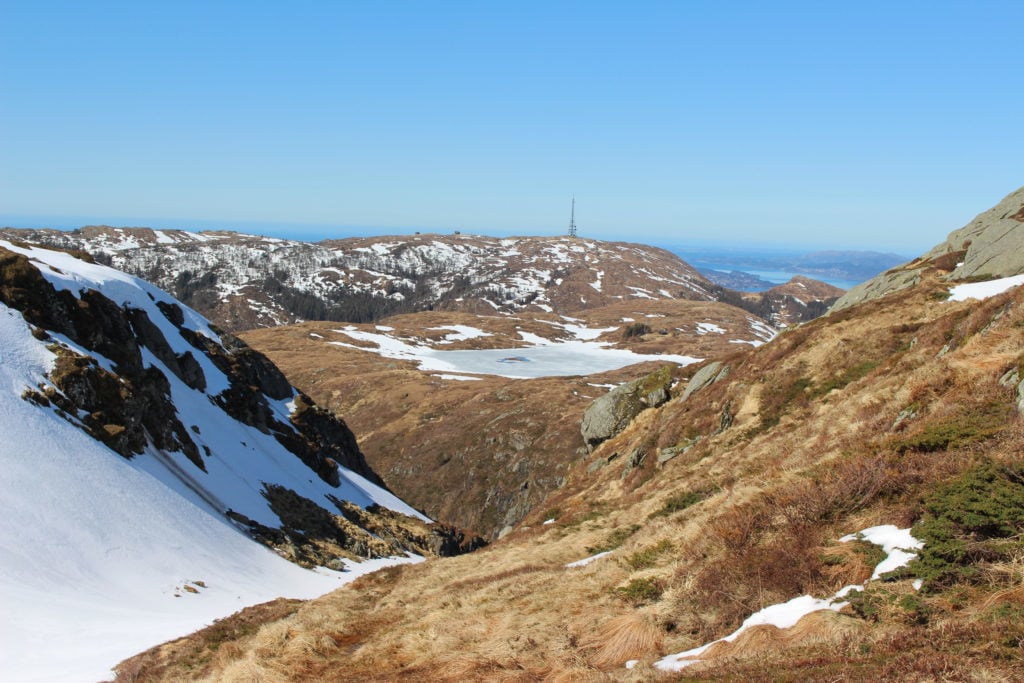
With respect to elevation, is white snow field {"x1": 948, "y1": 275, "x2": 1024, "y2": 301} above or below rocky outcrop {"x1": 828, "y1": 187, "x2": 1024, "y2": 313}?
below

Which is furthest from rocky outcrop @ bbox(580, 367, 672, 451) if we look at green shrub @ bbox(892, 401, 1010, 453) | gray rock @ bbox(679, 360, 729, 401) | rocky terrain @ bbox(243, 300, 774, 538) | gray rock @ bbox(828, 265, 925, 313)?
green shrub @ bbox(892, 401, 1010, 453)

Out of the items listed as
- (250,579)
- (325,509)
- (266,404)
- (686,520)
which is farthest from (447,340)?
(686,520)

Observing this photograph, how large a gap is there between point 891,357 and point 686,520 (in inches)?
544

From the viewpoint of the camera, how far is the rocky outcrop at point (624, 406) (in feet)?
138

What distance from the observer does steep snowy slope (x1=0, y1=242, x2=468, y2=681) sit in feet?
69.7

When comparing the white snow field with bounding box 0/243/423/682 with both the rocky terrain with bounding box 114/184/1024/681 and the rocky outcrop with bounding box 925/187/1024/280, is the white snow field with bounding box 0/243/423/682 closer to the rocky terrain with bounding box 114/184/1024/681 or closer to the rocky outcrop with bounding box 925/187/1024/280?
the rocky terrain with bounding box 114/184/1024/681

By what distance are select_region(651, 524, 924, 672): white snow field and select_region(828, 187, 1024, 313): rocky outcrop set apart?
29006 millimetres

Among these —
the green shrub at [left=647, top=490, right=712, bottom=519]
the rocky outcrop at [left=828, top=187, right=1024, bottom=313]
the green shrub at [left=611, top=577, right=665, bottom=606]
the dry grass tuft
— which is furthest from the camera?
Answer: the rocky outcrop at [left=828, top=187, right=1024, bottom=313]

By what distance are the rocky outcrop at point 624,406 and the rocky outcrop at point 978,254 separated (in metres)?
12.3

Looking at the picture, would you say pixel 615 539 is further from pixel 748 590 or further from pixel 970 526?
pixel 970 526

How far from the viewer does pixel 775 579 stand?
404 inches

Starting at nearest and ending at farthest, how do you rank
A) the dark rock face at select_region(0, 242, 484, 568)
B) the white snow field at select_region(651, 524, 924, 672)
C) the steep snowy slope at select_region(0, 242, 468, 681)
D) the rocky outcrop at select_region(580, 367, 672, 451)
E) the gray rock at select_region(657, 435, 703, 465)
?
the white snow field at select_region(651, 524, 924, 672)
the steep snowy slope at select_region(0, 242, 468, 681)
the gray rock at select_region(657, 435, 703, 465)
the dark rock face at select_region(0, 242, 484, 568)
the rocky outcrop at select_region(580, 367, 672, 451)

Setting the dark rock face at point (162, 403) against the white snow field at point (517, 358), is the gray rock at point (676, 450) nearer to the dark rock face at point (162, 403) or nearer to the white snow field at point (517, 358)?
the dark rock face at point (162, 403)

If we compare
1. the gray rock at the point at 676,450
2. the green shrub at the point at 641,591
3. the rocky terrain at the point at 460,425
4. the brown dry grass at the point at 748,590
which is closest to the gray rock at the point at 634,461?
the gray rock at the point at 676,450
